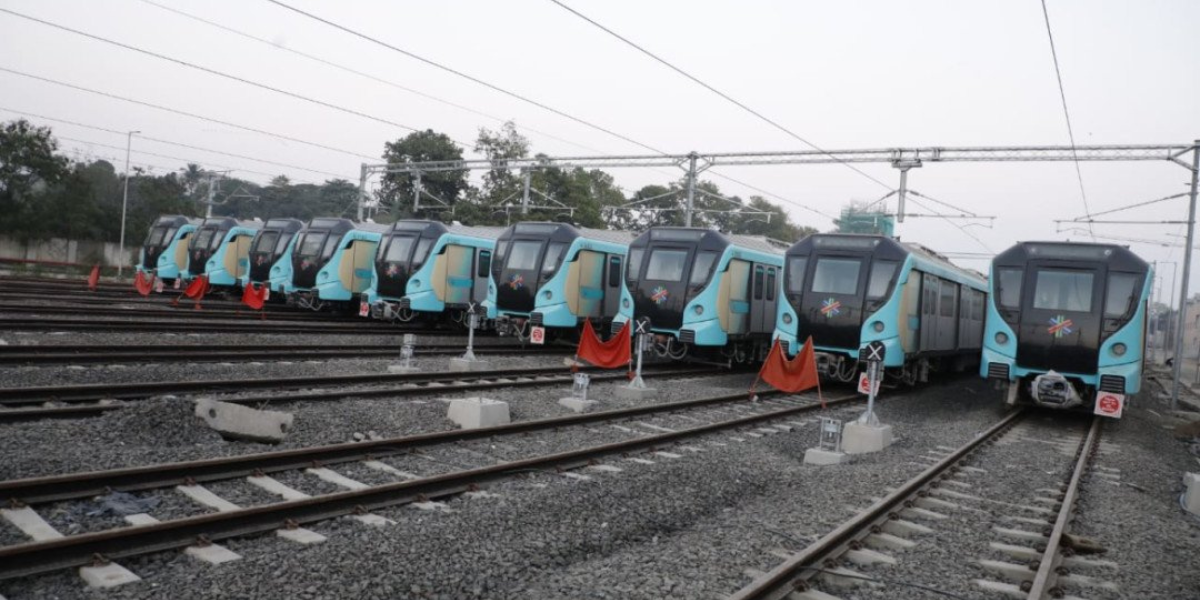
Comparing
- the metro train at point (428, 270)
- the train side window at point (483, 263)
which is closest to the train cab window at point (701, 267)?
the metro train at point (428, 270)

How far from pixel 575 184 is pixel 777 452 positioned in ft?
136

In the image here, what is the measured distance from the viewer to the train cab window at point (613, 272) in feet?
69.0

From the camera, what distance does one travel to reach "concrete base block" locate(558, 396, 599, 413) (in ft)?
37.9

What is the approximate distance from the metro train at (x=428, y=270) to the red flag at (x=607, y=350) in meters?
7.56

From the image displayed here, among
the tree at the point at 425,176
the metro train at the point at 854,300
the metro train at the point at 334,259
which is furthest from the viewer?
the tree at the point at 425,176

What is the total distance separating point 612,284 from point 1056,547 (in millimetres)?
15373

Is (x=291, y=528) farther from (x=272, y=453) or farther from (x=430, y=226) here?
(x=430, y=226)

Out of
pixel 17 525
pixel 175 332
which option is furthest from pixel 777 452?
pixel 175 332

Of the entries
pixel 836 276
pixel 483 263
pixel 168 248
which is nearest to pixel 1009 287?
pixel 836 276

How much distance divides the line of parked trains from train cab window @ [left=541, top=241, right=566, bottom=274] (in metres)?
0.03

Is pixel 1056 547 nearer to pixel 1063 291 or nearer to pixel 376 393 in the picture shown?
pixel 376 393

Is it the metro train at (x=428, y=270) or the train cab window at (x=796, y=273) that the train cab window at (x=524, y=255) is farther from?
the train cab window at (x=796, y=273)

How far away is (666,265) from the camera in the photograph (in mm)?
17844

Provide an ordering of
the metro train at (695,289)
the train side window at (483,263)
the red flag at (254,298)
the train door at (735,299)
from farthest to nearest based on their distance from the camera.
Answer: the red flag at (254,298), the train side window at (483,263), the train door at (735,299), the metro train at (695,289)
